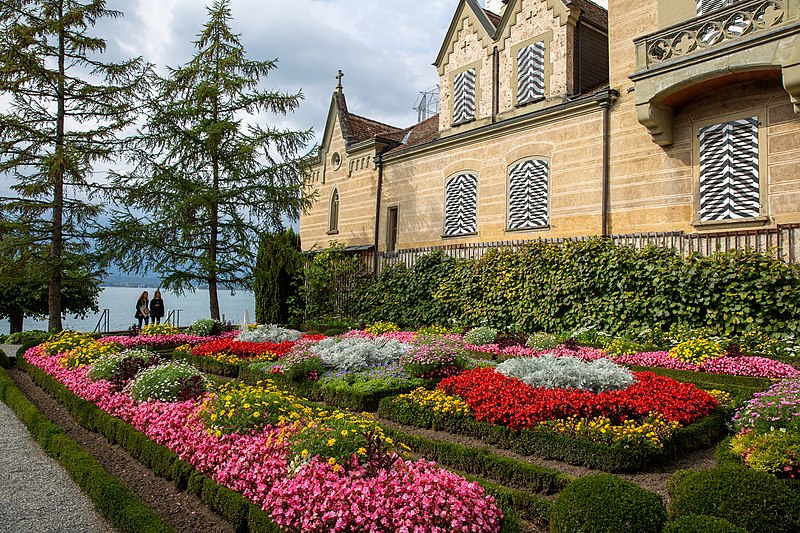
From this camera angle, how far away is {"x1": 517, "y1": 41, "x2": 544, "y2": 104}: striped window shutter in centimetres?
1859

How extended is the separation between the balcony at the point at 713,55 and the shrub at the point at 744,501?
430 inches

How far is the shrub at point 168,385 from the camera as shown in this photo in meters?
7.79

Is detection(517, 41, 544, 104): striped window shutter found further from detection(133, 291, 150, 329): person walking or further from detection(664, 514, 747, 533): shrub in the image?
detection(133, 291, 150, 329): person walking

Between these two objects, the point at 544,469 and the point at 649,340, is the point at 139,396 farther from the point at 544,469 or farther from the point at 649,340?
the point at 649,340

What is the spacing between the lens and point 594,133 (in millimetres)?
16312

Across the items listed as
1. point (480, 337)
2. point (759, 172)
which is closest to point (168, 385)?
point (480, 337)

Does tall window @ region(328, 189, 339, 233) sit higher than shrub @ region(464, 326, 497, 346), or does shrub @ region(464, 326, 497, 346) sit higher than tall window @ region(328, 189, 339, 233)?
tall window @ region(328, 189, 339, 233)

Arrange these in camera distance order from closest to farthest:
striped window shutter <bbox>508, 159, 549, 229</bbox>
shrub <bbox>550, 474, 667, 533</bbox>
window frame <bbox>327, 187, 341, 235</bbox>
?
shrub <bbox>550, 474, 667, 533</bbox> → striped window shutter <bbox>508, 159, 549, 229</bbox> → window frame <bbox>327, 187, 341, 235</bbox>

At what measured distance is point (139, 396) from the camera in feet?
25.9

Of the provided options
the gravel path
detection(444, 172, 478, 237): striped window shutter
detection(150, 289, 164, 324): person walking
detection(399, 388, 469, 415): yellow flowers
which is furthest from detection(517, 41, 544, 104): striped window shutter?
the gravel path

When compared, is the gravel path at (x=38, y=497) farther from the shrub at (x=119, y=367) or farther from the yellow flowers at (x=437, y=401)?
the yellow flowers at (x=437, y=401)

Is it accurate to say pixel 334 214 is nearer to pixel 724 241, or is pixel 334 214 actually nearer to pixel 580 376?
pixel 724 241

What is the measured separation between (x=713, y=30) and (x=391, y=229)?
14.0m

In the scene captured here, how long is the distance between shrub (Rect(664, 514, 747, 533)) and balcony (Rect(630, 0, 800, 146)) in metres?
11.6
